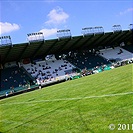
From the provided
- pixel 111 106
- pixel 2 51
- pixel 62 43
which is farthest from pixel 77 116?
pixel 62 43

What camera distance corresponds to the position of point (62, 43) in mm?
61125

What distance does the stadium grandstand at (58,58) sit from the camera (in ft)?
171

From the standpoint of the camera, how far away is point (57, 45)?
61.3 meters

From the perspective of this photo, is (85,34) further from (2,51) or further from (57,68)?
(2,51)

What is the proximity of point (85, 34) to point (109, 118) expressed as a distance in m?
54.6

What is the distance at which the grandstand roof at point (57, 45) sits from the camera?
53125 mm

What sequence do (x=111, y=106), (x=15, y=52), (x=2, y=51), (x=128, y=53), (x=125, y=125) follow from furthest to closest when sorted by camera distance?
(x=128, y=53)
(x=15, y=52)
(x=2, y=51)
(x=111, y=106)
(x=125, y=125)

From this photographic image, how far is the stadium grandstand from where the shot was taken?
5210cm

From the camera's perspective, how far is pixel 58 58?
223ft

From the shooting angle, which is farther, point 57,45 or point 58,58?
point 58,58

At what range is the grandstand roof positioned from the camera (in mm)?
53125

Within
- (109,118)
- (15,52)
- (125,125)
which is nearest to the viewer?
(125,125)

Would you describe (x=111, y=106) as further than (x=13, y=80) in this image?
No

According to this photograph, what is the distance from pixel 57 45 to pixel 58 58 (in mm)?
7280
